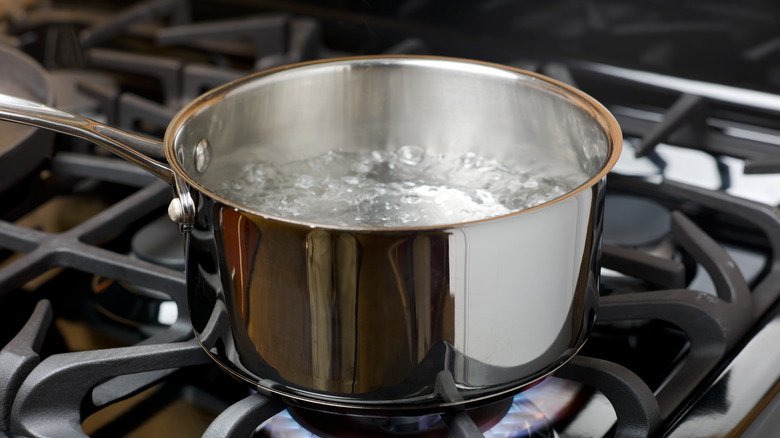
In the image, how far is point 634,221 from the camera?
554 mm

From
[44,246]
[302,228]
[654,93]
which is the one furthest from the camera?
[654,93]

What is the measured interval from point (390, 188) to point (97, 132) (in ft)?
0.63

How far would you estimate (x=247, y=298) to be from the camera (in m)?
0.34

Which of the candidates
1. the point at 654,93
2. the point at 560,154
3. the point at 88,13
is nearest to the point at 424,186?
the point at 560,154

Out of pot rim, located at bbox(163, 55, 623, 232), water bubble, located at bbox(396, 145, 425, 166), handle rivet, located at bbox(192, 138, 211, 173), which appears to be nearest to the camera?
pot rim, located at bbox(163, 55, 623, 232)

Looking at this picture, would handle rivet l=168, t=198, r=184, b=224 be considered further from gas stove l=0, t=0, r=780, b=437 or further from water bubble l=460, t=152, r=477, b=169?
water bubble l=460, t=152, r=477, b=169

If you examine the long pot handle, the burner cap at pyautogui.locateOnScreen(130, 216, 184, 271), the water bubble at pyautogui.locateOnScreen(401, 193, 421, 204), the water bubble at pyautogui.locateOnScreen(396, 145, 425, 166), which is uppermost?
the long pot handle

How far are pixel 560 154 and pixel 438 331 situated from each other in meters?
0.20

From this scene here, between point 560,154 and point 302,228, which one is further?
point 560,154

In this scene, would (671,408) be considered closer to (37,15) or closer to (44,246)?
(44,246)

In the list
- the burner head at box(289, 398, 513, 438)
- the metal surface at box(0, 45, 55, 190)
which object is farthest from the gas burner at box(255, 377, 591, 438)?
the metal surface at box(0, 45, 55, 190)

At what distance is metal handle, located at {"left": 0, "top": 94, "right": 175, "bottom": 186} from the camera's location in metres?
0.37

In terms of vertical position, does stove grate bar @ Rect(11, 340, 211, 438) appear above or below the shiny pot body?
below

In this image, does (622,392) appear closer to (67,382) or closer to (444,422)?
(444,422)
